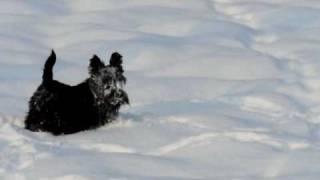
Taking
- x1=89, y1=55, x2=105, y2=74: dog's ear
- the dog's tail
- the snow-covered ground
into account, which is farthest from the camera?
x1=89, y1=55, x2=105, y2=74: dog's ear

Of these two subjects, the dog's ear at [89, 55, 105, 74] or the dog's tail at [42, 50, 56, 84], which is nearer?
the dog's tail at [42, 50, 56, 84]

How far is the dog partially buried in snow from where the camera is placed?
5969 mm

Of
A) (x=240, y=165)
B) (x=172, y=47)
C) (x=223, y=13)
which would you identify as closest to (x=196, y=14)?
(x=223, y=13)

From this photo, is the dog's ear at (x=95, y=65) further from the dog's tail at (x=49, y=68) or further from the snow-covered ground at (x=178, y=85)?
the snow-covered ground at (x=178, y=85)

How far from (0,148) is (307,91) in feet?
10.4

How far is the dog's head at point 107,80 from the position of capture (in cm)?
602

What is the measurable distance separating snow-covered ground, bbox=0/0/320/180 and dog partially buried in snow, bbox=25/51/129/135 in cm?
11

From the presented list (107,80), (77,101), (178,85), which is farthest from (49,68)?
(178,85)

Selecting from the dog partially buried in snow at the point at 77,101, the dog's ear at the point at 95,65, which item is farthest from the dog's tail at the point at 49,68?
the dog's ear at the point at 95,65

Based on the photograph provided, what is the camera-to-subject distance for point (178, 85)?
7.59 metres

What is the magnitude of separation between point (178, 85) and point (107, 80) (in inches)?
65.3

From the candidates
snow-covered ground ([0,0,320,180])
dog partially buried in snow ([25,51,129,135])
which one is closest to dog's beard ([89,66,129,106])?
dog partially buried in snow ([25,51,129,135])

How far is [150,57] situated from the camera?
8609 mm

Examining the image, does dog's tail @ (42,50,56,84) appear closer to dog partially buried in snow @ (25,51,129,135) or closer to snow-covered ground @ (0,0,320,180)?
dog partially buried in snow @ (25,51,129,135)
